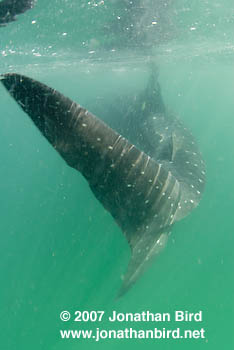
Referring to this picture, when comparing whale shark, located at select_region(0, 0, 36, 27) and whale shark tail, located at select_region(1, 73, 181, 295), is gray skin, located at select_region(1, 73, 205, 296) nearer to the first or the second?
whale shark tail, located at select_region(1, 73, 181, 295)

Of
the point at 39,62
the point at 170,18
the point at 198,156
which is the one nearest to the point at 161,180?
the point at 198,156

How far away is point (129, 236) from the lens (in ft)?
11.8

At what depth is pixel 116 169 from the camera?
2771 millimetres

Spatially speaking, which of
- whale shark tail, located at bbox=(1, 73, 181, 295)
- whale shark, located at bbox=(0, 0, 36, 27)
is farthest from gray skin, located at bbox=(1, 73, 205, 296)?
whale shark, located at bbox=(0, 0, 36, 27)

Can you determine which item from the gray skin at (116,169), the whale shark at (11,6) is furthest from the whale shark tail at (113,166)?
the whale shark at (11,6)

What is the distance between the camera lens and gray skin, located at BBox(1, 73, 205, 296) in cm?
227

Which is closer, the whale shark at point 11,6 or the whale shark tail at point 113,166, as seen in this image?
the whale shark tail at point 113,166

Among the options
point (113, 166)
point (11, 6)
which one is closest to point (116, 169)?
point (113, 166)

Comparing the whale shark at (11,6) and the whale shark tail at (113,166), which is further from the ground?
the whale shark at (11,6)

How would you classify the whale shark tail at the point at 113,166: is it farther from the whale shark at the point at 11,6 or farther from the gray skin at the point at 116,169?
the whale shark at the point at 11,6

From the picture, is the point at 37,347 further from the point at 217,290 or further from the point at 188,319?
the point at 217,290

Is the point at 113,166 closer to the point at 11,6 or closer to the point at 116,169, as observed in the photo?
the point at 116,169

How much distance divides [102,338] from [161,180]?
529 inches

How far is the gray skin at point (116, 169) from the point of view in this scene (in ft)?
7.44
